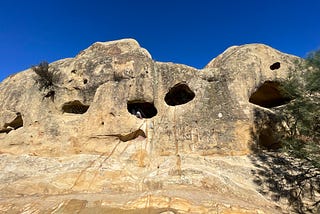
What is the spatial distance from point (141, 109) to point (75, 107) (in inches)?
116

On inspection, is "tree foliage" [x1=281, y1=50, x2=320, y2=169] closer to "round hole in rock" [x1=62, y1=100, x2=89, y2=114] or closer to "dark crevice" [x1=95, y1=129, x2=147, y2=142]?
"dark crevice" [x1=95, y1=129, x2=147, y2=142]

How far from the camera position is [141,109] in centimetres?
1354

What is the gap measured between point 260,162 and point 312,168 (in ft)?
5.40

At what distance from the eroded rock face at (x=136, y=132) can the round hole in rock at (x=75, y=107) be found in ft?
0.20

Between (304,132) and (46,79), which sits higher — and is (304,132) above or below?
below

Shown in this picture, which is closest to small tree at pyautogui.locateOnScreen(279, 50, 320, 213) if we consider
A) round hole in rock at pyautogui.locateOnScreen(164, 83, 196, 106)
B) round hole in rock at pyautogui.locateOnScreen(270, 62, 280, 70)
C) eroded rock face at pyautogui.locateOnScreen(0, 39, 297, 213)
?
eroded rock face at pyautogui.locateOnScreen(0, 39, 297, 213)

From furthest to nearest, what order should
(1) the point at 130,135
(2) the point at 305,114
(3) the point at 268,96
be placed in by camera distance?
(3) the point at 268,96 → (1) the point at 130,135 → (2) the point at 305,114

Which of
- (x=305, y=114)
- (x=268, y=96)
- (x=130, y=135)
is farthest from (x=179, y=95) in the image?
(x=305, y=114)

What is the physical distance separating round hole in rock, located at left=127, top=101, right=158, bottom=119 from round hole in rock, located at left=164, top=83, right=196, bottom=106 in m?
0.93

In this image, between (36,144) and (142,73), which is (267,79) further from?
(36,144)

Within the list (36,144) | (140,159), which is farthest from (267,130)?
(36,144)

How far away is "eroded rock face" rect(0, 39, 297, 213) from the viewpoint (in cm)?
873

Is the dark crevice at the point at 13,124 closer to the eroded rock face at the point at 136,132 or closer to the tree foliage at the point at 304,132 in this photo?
the eroded rock face at the point at 136,132

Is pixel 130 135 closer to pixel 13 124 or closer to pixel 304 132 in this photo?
pixel 13 124
